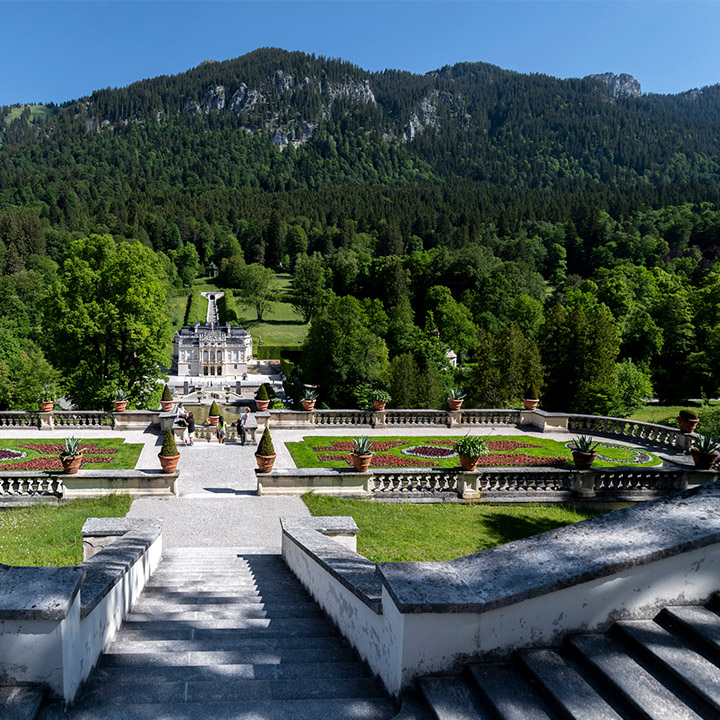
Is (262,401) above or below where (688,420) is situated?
above

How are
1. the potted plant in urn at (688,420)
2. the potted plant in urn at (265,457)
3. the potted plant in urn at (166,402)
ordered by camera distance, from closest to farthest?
the potted plant in urn at (265,457) < the potted plant in urn at (688,420) < the potted plant in urn at (166,402)

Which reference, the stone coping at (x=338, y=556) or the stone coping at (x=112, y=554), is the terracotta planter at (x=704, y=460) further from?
the stone coping at (x=112, y=554)

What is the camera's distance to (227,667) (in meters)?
5.23

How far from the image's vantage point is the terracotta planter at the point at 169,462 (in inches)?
661

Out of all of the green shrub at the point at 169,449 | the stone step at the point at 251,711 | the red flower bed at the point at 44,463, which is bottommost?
the red flower bed at the point at 44,463

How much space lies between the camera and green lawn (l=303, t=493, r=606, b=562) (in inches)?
509

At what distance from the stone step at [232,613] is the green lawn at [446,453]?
466 inches

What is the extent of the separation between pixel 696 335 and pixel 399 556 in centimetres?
5758

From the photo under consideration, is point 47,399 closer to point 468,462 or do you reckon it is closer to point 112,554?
point 468,462

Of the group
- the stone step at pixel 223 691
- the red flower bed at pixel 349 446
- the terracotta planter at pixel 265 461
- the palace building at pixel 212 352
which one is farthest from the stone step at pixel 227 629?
the palace building at pixel 212 352

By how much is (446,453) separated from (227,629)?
1687cm

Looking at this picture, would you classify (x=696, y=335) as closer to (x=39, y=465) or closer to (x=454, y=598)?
(x=39, y=465)

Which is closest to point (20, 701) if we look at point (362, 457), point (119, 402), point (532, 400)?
point (362, 457)

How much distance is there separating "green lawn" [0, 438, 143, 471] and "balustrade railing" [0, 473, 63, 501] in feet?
11.2
